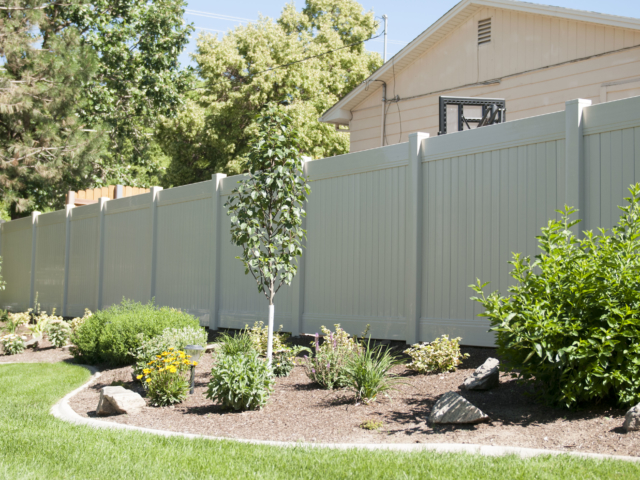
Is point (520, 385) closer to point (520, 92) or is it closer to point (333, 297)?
point (333, 297)

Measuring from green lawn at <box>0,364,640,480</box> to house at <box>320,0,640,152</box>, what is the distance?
8.18 metres

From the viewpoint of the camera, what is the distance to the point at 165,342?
7.59 m

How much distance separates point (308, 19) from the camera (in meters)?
31.3

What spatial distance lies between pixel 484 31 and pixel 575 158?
6955 millimetres

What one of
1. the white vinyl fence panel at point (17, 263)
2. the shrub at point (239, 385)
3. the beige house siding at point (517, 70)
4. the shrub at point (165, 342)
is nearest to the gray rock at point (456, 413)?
the shrub at point (239, 385)

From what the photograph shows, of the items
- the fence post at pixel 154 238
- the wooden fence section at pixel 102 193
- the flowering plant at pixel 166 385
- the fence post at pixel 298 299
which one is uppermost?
the wooden fence section at pixel 102 193

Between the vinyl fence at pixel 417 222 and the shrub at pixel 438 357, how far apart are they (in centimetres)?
59

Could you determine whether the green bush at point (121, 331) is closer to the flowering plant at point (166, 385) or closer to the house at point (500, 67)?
the flowering plant at point (166, 385)

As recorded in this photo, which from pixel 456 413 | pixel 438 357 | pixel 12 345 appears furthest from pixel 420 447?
pixel 12 345

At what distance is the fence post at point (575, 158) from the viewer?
19.5 feet

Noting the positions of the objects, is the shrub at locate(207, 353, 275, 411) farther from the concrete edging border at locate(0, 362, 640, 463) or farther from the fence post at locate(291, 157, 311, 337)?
the fence post at locate(291, 157, 311, 337)

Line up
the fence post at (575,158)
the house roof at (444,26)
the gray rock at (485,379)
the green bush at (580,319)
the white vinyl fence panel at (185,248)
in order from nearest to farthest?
1. the green bush at (580,319)
2. the gray rock at (485,379)
3. the fence post at (575,158)
4. the house roof at (444,26)
5. the white vinyl fence panel at (185,248)

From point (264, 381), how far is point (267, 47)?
20.5 meters

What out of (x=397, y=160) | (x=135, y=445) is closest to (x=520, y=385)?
(x=135, y=445)
